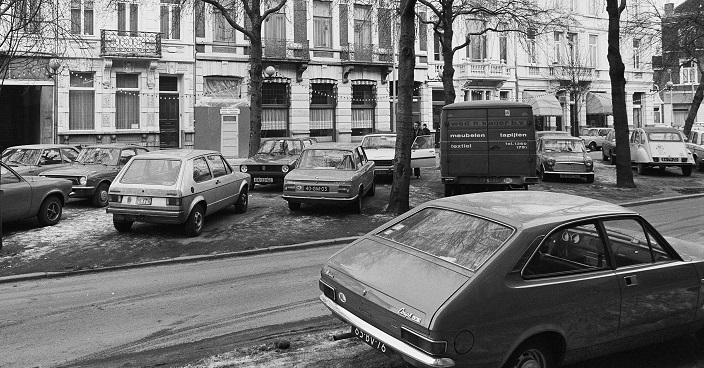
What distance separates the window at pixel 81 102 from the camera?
29266 mm

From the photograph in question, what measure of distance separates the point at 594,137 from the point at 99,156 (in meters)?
36.4

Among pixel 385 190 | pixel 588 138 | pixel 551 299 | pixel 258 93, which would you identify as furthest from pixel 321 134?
pixel 551 299

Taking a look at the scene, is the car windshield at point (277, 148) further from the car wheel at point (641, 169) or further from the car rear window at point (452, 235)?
the car wheel at point (641, 169)

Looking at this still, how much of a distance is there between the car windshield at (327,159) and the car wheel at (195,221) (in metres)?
3.50

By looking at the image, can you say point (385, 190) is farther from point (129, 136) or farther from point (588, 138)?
point (588, 138)

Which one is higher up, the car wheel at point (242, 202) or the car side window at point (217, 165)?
the car side window at point (217, 165)

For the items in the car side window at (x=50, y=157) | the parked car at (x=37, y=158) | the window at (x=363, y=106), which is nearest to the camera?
the parked car at (x=37, y=158)

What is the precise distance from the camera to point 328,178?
1417cm

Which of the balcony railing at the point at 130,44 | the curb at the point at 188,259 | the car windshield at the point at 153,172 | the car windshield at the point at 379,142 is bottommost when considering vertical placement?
the curb at the point at 188,259

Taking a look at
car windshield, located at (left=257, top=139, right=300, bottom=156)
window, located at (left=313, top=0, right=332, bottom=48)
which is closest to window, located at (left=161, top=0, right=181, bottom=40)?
window, located at (left=313, top=0, right=332, bottom=48)

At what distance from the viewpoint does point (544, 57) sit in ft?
149

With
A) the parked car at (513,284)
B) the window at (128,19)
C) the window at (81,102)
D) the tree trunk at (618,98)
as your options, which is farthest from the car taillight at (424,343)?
the window at (128,19)

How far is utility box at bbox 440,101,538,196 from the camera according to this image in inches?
655

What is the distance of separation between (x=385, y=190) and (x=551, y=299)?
1479 centimetres
